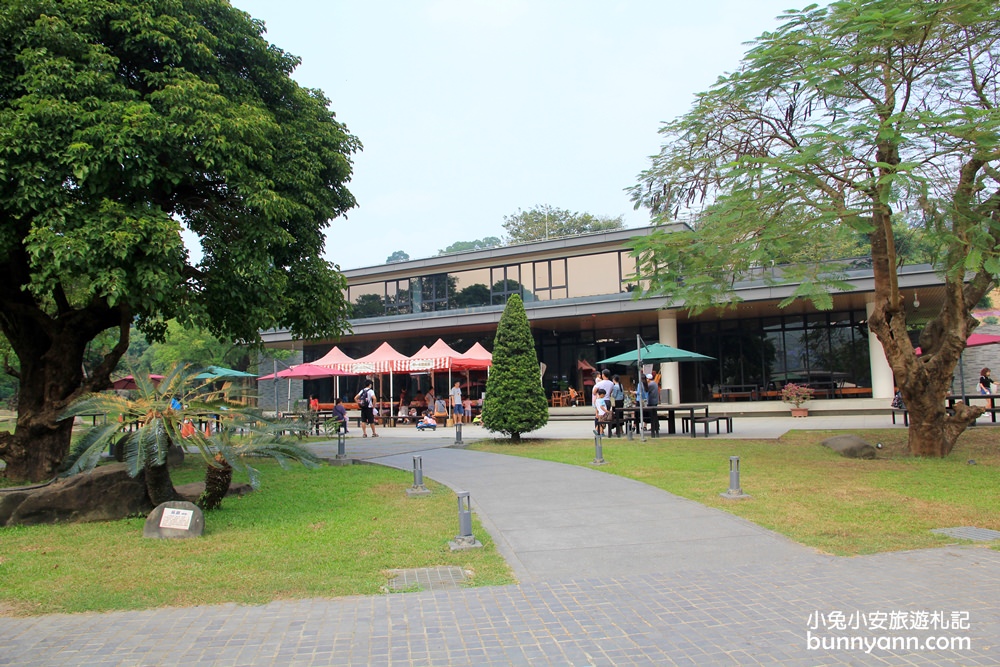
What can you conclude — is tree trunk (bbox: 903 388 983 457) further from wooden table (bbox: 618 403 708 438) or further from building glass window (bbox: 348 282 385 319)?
building glass window (bbox: 348 282 385 319)

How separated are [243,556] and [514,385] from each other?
10623 millimetres

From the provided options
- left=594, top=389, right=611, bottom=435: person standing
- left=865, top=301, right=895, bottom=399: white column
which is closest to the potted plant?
left=865, top=301, right=895, bottom=399: white column

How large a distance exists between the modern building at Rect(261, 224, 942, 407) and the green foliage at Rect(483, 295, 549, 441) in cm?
971

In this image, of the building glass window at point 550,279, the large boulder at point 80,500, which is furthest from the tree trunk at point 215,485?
the building glass window at point 550,279

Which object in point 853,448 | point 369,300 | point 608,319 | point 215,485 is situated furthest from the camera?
point 369,300

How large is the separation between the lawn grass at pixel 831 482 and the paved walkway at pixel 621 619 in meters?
0.61

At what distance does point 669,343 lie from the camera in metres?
27.5

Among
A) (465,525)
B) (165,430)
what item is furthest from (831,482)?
(165,430)

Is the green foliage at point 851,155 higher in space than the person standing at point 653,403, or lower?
higher

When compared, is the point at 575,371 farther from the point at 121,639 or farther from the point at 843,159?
the point at 121,639

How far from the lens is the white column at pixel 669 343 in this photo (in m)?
26.7

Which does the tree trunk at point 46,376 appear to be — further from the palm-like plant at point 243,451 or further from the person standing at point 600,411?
the person standing at point 600,411

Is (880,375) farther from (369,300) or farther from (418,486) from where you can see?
(369,300)

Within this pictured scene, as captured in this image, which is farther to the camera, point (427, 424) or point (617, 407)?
point (427, 424)
